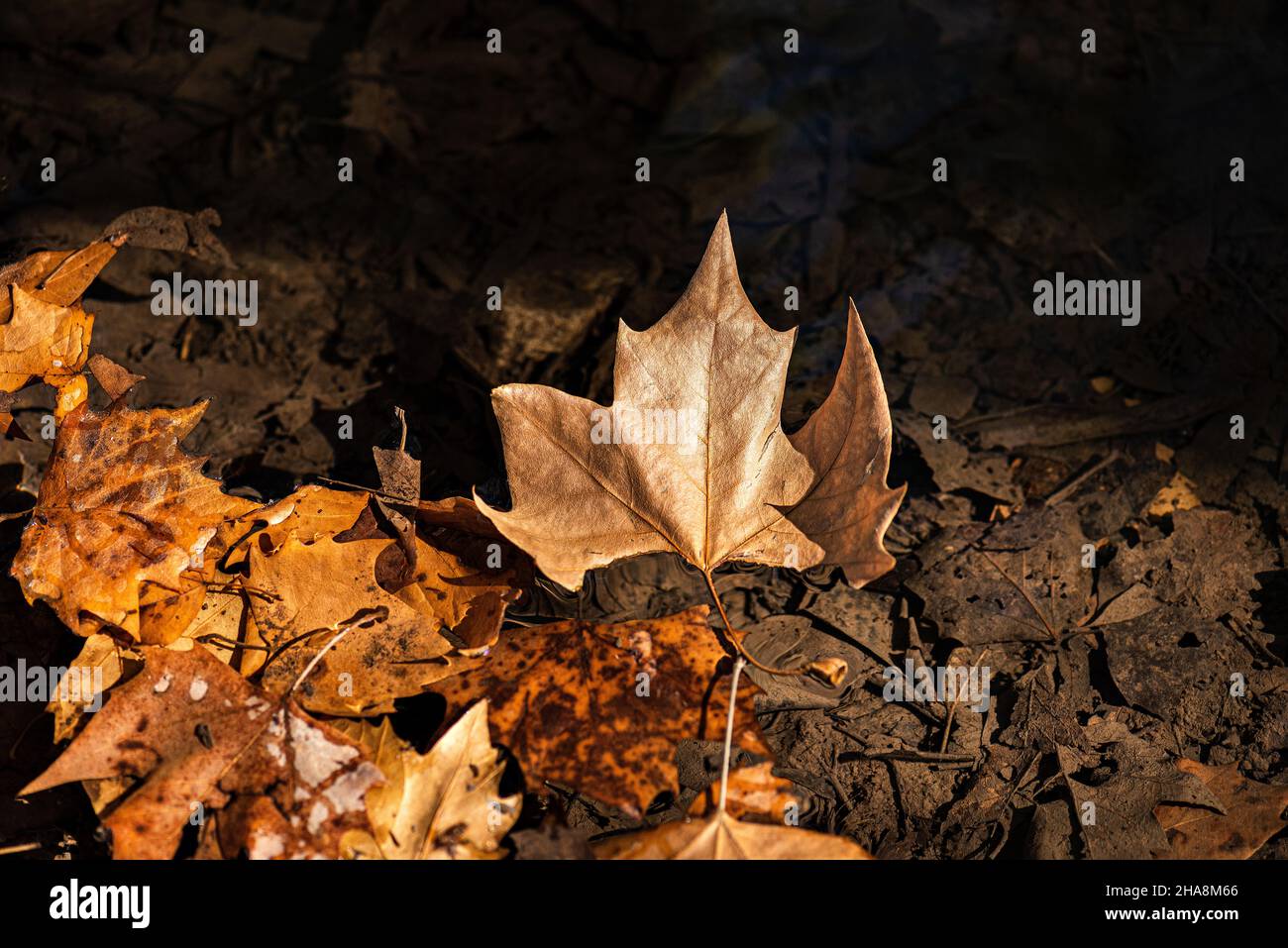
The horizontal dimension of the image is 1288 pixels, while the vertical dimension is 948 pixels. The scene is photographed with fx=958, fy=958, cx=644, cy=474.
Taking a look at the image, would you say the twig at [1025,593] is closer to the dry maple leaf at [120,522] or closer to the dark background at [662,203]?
the dark background at [662,203]

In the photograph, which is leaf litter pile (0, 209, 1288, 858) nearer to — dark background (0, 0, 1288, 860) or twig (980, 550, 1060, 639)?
twig (980, 550, 1060, 639)

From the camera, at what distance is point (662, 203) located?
9.91 feet

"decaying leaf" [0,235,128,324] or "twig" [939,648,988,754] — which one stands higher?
"decaying leaf" [0,235,128,324]

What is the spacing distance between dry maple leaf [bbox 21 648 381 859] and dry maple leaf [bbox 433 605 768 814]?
24 centimetres

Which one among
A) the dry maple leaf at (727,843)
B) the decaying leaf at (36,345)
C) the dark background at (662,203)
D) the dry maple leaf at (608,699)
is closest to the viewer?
the dry maple leaf at (727,843)

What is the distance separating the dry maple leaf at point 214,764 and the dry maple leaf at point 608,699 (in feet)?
0.78

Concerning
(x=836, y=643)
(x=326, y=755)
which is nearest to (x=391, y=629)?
(x=326, y=755)

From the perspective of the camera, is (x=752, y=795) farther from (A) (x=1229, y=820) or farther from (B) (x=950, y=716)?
(A) (x=1229, y=820)

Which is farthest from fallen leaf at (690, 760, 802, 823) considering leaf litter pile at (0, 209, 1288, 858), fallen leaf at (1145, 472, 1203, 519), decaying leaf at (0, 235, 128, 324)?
decaying leaf at (0, 235, 128, 324)

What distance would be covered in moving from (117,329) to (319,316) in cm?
53

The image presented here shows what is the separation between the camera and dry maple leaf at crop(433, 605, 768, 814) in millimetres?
1572

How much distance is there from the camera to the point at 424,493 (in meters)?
2.11

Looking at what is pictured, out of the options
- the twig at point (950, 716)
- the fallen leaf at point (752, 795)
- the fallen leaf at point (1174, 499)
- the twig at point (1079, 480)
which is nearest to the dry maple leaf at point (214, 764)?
the fallen leaf at point (752, 795)

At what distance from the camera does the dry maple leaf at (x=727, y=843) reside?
144cm
